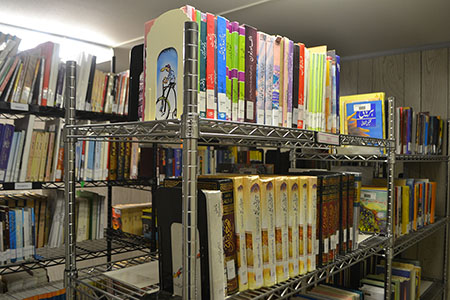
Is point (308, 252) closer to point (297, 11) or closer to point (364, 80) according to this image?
point (297, 11)

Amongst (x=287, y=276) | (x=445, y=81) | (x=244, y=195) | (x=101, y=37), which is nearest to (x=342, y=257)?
(x=287, y=276)

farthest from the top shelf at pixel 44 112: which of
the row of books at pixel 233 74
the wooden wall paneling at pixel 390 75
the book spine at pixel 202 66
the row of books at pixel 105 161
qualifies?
the wooden wall paneling at pixel 390 75

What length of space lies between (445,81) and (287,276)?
111 inches

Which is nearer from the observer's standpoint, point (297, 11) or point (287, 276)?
point (287, 276)

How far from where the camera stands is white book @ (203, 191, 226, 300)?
91cm

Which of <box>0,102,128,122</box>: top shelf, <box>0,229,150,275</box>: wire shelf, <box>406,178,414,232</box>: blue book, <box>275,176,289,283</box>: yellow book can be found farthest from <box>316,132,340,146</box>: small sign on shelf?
<box>0,102,128,122</box>: top shelf

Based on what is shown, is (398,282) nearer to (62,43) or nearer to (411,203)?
(411,203)

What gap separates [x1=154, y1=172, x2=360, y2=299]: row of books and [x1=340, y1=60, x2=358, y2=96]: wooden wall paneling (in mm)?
2525

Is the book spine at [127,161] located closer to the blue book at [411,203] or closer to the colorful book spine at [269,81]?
the colorful book spine at [269,81]

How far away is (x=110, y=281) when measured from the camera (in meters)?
1.16

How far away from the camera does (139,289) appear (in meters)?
1.07

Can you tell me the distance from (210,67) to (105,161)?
5.51ft

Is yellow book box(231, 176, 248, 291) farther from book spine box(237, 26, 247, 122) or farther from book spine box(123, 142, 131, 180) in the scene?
book spine box(123, 142, 131, 180)

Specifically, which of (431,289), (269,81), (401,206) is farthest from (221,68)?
(431,289)
